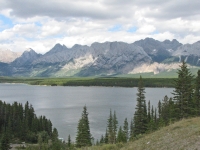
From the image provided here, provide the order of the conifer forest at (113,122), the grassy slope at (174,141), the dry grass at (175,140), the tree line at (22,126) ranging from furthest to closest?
the tree line at (22,126) → the conifer forest at (113,122) → the grassy slope at (174,141) → the dry grass at (175,140)

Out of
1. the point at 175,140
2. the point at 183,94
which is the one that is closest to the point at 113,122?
the point at 183,94

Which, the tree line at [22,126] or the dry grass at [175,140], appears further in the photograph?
the tree line at [22,126]

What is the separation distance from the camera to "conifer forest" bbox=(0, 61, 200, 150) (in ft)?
182

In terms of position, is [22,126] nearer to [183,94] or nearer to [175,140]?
[183,94]

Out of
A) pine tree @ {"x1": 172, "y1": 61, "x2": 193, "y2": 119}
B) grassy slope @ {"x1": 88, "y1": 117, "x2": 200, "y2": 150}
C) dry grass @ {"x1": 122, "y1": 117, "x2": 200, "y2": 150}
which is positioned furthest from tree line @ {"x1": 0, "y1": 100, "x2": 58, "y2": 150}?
dry grass @ {"x1": 122, "y1": 117, "x2": 200, "y2": 150}

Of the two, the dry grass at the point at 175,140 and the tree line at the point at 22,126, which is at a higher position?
the dry grass at the point at 175,140

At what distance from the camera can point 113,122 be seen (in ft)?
254

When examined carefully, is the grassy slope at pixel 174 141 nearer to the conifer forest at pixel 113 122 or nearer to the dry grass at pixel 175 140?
the dry grass at pixel 175 140

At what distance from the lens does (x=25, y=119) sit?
105 metres

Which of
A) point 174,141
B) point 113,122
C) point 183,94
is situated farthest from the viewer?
point 113,122

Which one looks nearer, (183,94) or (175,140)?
(175,140)

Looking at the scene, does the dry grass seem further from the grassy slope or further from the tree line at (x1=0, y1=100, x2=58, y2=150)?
the tree line at (x1=0, y1=100, x2=58, y2=150)

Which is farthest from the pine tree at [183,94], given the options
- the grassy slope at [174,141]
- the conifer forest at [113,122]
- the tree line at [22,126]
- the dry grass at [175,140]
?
the tree line at [22,126]

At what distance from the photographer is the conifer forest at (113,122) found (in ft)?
182
